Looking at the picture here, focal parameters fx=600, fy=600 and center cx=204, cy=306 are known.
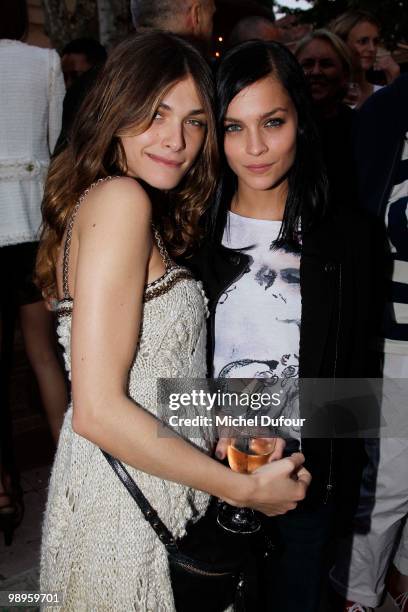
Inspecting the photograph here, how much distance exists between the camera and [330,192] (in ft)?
7.20

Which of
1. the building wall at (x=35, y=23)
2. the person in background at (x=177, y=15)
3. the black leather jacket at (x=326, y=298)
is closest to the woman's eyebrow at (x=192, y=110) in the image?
the black leather jacket at (x=326, y=298)

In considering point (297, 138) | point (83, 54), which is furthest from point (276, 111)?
point (83, 54)

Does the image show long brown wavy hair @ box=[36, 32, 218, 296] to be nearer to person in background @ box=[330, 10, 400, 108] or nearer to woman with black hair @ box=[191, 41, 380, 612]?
woman with black hair @ box=[191, 41, 380, 612]

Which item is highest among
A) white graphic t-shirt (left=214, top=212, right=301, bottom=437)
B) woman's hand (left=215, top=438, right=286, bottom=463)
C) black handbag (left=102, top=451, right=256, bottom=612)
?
white graphic t-shirt (left=214, top=212, right=301, bottom=437)

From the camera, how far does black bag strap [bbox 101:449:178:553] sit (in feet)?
4.65

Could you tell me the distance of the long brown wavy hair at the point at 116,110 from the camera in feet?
4.96

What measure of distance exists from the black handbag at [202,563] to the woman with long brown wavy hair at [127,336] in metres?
0.04

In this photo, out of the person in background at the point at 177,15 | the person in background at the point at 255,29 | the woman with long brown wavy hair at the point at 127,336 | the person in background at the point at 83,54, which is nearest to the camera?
the woman with long brown wavy hair at the point at 127,336

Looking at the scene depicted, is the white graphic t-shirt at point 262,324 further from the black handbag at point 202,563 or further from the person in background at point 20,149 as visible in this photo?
the person in background at point 20,149

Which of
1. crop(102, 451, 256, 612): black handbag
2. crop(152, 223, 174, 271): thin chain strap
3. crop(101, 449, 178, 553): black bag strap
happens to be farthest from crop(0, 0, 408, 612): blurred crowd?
crop(102, 451, 256, 612): black handbag

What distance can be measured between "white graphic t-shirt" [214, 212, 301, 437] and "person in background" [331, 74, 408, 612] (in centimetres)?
55

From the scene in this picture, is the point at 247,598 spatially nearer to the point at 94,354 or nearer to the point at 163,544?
the point at 163,544

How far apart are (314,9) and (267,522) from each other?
13073 millimetres

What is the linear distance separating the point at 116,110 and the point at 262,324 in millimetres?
837
